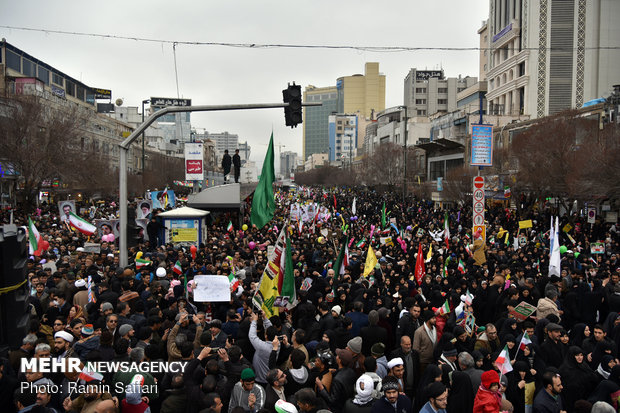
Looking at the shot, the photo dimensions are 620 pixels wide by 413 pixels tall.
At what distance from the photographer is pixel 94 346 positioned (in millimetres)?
6227

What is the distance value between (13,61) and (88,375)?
57701 millimetres

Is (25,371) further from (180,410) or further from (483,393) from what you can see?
(483,393)

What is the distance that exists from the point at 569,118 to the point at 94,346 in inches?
1286

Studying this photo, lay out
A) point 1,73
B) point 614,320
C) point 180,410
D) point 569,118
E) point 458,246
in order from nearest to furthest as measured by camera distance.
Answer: point 180,410
point 614,320
point 458,246
point 569,118
point 1,73

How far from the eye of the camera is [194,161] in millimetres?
34875

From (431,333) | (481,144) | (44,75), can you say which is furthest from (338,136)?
(431,333)

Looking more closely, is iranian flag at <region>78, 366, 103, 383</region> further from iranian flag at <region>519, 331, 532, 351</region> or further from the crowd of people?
iranian flag at <region>519, 331, 532, 351</region>

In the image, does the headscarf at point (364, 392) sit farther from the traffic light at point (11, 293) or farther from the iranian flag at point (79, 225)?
the iranian flag at point (79, 225)

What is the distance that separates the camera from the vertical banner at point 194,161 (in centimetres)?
3434

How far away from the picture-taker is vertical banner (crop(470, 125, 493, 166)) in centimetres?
2180

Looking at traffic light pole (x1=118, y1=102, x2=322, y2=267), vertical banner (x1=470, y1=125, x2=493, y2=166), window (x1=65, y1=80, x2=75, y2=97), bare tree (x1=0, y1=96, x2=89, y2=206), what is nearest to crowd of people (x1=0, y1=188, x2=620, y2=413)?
traffic light pole (x1=118, y1=102, x2=322, y2=267)

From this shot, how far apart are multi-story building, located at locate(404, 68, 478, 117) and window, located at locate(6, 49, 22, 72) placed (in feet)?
239

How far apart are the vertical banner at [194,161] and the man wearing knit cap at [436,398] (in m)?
30.8

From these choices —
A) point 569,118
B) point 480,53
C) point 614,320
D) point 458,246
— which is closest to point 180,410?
point 614,320
